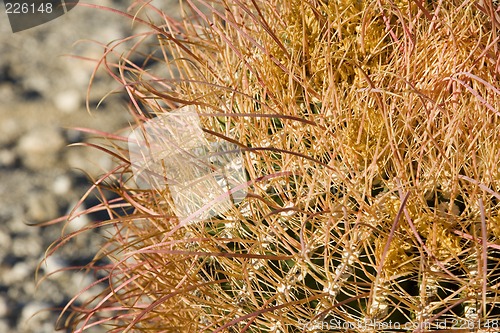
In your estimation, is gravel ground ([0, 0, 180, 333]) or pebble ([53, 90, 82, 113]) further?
pebble ([53, 90, 82, 113])

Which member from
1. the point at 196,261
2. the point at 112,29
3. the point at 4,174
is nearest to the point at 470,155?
the point at 196,261

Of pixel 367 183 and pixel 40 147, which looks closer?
pixel 367 183

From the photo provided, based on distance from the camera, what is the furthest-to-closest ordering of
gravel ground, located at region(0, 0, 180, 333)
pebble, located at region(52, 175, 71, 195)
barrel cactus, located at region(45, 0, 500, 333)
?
pebble, located at region(52, 175, 71, 195) < gravel ground, located at region(0, 0, 180, 333) < barrel cactus, located at region(45, 0, 500, 333)

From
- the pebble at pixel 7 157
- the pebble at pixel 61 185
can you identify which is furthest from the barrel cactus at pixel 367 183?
the pebble at pixel 7 157

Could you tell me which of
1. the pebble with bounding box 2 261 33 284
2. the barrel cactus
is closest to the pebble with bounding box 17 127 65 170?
the pebble with bounding box 2 261 33 284

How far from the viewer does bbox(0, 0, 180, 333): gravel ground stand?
1282 millimetres

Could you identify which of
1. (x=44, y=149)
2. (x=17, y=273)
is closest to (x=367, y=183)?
(x=17, y=273)

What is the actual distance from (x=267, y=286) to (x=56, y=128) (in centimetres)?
114

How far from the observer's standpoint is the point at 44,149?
4.95 feet

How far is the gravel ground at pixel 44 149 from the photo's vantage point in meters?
1.28

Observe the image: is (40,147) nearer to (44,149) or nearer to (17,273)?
(44,149)

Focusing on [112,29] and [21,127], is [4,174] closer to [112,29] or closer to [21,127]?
[21,127]

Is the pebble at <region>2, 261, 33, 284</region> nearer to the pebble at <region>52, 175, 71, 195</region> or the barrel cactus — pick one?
the pebble at <region>52, 175, 71, 195</region>

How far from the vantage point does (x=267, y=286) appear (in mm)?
505
